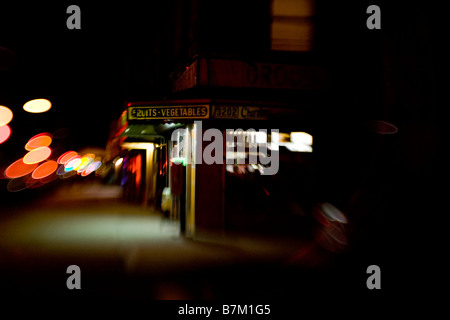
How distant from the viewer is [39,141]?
38219mm

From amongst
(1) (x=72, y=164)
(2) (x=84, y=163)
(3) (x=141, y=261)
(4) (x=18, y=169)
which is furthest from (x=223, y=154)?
(2) (x=84, y=163)

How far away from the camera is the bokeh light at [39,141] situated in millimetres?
36528

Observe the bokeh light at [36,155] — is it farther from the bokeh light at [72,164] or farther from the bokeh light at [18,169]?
the bokeh light at [72,164]

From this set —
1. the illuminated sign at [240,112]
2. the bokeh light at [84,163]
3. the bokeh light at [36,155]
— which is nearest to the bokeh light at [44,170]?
the bokeh light at [36,155]

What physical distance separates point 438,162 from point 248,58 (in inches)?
235

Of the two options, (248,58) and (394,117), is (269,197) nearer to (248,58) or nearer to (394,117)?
(248,58)

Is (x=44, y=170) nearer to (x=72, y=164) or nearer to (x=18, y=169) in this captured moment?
(x=72, y=164)

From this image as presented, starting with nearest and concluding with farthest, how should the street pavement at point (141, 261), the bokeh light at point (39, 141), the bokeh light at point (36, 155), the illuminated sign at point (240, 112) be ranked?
the street pavement at point (141, 261) → the illuminated sign at point (240, 112) → the bokeh light at point (36, 155) → the bokeh light at point (39, 141)

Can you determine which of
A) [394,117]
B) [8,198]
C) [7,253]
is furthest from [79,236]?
[8,198]

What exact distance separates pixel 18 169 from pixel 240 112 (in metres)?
29.7

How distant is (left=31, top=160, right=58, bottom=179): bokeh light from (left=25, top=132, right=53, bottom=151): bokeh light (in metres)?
2.01

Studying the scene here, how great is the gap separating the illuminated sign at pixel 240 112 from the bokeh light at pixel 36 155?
28550mm

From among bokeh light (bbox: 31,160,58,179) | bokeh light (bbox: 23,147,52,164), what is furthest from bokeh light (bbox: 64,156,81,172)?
bokeh light (bbox: 23,147,52,164)

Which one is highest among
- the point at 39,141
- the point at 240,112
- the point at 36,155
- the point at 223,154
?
the point at 240,112
